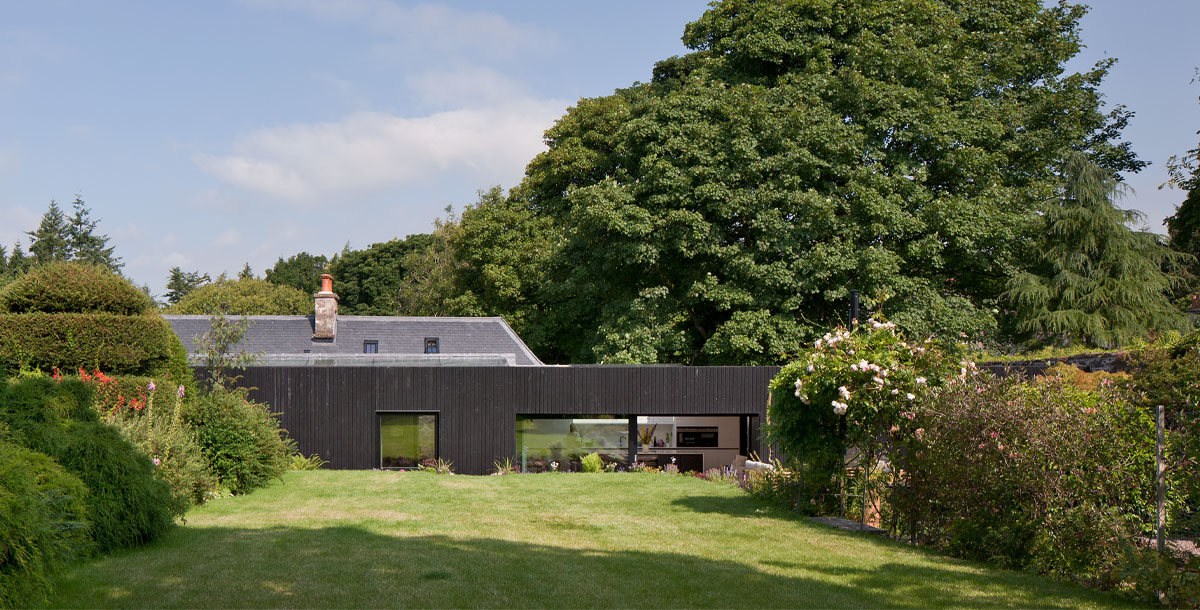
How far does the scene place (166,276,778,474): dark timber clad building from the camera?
54.1 feet

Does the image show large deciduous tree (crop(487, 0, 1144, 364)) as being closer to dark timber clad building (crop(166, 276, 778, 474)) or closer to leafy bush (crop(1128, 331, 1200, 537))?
dark timber clad building (crop(166, 276, 778, 474))

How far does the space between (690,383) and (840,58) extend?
412 inches

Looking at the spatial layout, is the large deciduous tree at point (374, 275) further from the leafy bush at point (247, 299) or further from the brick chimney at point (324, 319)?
the brick chimney at point (324, 319)

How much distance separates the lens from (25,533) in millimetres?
4723

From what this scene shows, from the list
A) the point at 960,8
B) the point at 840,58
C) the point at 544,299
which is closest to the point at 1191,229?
the point at 960,8

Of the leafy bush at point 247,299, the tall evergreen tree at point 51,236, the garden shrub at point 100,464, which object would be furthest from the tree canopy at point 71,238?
the garden shrub at point 100,464

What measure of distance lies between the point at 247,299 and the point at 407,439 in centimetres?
3637

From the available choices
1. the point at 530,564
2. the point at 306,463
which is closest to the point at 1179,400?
the point at 530,564

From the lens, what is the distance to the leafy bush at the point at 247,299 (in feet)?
159

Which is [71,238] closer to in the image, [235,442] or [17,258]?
[17,258]

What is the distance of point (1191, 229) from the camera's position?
2227 cm

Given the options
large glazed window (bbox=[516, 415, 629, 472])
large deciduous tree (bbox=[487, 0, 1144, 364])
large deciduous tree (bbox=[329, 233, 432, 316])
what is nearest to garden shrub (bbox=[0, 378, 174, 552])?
large glazed window (bbox=[516, 415, 629, 472])

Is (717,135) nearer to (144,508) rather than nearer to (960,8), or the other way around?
(960,8)

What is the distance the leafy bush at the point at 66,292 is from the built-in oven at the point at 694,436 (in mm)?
10756
